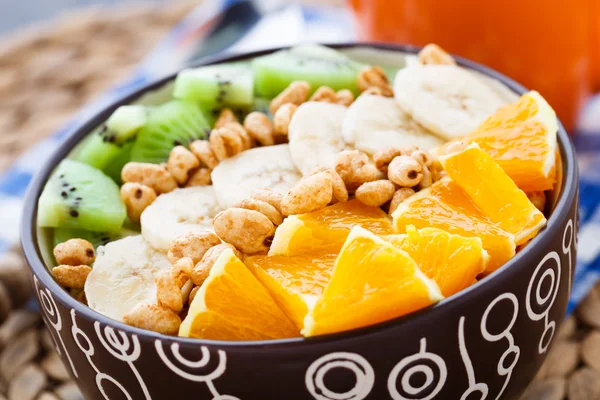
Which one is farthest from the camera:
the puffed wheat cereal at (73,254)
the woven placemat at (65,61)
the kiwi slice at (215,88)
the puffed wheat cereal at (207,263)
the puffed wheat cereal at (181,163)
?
the woven placemat at (65,61)

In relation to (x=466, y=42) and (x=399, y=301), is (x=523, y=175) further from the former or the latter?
(x=466, y=42)

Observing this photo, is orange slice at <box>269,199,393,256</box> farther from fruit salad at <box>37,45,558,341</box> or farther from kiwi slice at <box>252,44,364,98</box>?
kiwi slice at <box>252,44,364,98</box>

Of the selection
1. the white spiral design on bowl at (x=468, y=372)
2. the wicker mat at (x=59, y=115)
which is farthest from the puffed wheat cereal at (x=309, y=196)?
the wicker mat at (x=59, y=115)

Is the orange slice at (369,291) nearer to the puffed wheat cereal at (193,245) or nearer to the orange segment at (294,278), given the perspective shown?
the orange segment at (294,278)

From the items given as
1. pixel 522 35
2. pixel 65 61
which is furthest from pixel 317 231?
pixel 65 61

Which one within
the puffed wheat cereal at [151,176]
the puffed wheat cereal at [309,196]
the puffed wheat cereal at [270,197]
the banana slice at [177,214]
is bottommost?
the banana slice at [177,214]

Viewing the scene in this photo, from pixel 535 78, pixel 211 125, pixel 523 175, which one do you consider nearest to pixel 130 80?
pixel 211 125
